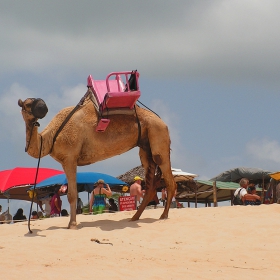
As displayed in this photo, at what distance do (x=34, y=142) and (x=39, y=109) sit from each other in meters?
0.78

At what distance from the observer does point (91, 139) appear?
14.8 metres

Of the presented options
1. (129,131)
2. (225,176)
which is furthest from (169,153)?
(225,176)

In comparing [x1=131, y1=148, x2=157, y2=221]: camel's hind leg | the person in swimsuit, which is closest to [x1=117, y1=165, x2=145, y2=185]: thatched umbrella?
the person in swimsuit

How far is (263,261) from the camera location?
11.4m

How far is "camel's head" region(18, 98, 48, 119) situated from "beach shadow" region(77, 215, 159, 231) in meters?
2.53

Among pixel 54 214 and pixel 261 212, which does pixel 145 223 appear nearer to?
pixel 261 212

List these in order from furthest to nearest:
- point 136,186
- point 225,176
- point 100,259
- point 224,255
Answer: point 225,176
point 136,186
point 224,255
point 100,259

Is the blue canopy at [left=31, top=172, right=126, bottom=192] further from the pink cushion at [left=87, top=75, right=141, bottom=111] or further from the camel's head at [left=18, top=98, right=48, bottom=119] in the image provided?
the camel's head at [left=18, top=98, right=48, bottom=119]

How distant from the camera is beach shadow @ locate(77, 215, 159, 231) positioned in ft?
47.5

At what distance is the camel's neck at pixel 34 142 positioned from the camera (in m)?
14.3

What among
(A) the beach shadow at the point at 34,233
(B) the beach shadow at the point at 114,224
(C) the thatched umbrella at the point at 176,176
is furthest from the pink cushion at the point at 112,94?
(C) the thatched umbrella at the point at 176,176

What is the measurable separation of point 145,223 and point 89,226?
4.01 ft

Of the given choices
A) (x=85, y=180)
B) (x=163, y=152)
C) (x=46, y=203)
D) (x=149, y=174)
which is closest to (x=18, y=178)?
(x=46, y=203)

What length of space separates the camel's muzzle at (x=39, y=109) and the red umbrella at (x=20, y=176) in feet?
31.2
